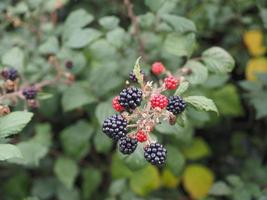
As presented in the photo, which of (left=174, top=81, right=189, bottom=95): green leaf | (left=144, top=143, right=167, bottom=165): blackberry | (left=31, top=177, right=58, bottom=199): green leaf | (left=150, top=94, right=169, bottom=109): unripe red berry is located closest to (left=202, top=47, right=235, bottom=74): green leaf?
(left=174, top=81, right=189, bottom=95): green leaf

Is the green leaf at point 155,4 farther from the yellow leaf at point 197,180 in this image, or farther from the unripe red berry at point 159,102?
the yellow leaf at point 197,180

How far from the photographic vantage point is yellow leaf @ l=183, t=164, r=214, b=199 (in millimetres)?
3967

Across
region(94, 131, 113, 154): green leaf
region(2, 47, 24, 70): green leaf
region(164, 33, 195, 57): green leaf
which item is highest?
region(2, 47, 24, 70): green leaf

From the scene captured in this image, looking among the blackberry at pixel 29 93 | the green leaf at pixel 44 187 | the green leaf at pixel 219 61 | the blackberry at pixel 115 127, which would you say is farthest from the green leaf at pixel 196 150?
the blackberry at pixel 115 127

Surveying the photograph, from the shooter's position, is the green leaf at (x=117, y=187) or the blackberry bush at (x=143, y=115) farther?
the green leaf at (x=117, y=187)

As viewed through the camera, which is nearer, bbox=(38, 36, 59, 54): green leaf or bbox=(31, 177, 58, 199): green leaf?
bbox=(38, 36, 59, 54): green leaf

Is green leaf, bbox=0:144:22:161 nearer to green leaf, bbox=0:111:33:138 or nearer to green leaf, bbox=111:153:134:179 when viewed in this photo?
green leaf, bbox=0:111:33:138

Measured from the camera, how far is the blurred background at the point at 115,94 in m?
3.21

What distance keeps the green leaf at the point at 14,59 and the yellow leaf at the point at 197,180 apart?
170cm

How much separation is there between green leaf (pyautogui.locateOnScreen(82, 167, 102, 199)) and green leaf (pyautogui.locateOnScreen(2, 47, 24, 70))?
1093 millimetres

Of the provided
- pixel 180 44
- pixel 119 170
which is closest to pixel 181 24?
pixel 180 44

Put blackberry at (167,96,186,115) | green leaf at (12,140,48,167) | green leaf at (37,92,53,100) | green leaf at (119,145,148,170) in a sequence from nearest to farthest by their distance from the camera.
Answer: blackberry at (167,96,186,115) < green leaf at (119,145,148,170) < green leaf at (37,92,53,100) < green leaf at (12,140,48,167)

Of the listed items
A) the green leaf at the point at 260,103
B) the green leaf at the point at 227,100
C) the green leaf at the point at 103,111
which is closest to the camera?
the green leaf at the point at 103,111

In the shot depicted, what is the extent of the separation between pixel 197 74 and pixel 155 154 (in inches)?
37.2
